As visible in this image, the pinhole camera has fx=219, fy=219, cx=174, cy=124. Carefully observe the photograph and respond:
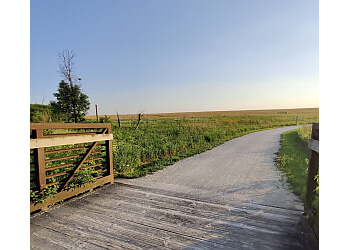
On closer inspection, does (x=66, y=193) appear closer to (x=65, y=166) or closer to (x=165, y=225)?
(x=65, y=166)

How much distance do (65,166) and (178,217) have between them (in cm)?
191

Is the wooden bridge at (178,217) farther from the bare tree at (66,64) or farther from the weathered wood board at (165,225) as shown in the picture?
the bare tree at (66,64)

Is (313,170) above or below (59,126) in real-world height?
below

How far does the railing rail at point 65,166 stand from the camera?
298 centimetres

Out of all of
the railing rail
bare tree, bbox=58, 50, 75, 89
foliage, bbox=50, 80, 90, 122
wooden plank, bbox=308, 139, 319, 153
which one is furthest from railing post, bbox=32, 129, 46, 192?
foliage, bbox=50, 80, 90, 122

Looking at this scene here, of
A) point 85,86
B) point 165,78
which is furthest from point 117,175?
point 85,86

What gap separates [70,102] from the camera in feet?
72.8

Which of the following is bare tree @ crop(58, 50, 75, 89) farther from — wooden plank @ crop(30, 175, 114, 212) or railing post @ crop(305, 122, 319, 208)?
railing post @ crop(305, 122, 319, 208)

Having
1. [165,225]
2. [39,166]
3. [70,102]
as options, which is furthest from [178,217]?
[70,102]

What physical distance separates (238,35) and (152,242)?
21.8 ft

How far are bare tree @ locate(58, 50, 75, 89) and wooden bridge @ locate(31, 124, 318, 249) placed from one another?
63.0ft

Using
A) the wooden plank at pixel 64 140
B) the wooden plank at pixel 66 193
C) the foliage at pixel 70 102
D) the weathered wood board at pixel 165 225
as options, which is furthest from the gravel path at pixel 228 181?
the foliage at pixel 70 102
